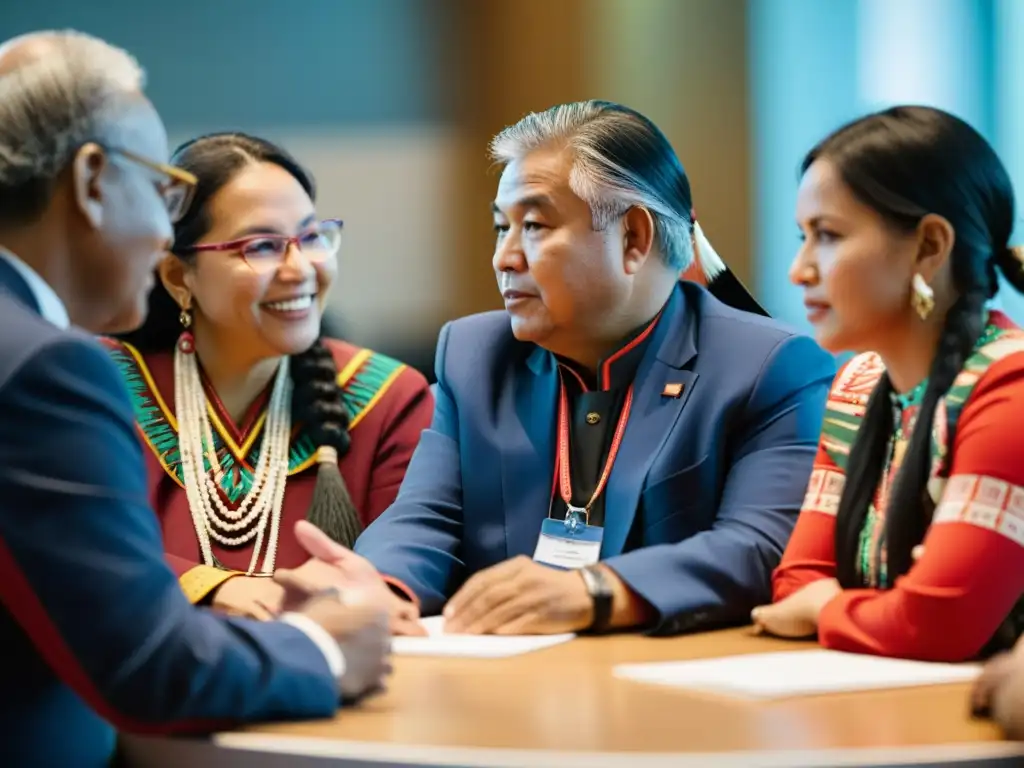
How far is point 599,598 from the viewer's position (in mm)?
2131

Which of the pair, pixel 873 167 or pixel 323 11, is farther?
pixel 323 11

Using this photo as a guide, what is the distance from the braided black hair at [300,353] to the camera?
9.43 ft

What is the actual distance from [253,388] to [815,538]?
1.40 meters

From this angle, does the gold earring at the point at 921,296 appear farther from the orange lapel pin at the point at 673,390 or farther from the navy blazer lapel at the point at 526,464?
the navy blazer lapel at the point at 526,464

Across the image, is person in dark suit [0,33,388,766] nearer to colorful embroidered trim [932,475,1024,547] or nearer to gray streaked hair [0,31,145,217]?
gray streaked hair [0,31,145,217]

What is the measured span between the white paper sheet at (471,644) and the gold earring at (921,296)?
714 millimetres

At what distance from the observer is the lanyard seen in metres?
2.46

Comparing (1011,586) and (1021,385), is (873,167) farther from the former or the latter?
(1011,586)

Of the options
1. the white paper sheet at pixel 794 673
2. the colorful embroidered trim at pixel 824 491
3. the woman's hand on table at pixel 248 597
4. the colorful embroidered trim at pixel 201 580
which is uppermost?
the colorful embroidered trim at pixel 824 491

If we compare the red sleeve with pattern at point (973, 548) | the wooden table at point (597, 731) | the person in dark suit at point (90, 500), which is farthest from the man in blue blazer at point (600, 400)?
the person in dark suit at point (90, 500)

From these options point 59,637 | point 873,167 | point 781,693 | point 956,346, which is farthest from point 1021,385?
point 59,637

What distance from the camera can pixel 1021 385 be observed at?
1.82 m

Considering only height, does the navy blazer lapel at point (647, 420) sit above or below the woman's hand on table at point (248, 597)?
above

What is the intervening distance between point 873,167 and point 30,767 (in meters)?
1.39
